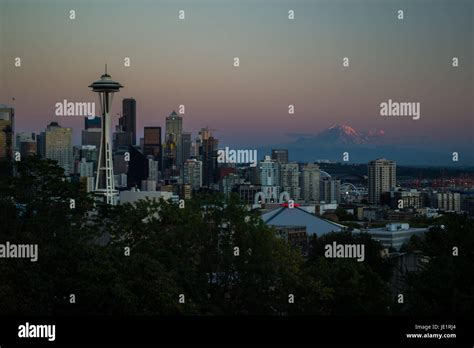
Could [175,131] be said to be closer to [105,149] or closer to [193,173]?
[193,173]

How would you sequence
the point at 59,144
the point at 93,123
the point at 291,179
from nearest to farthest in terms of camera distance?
the point at 93,123, the point at 59,144, the point at 291,179

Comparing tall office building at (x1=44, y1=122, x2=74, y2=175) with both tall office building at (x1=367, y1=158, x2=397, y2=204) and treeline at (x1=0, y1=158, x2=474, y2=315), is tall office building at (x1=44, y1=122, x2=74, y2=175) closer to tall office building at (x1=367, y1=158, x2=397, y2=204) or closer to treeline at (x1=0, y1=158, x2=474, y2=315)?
treeline at (x1=0, y1=158, x2=474, y2=315)

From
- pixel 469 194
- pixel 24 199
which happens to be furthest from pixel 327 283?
pixel 24 199

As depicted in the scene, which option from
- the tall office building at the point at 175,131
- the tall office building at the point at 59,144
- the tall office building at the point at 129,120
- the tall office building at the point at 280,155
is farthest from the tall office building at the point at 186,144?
the tall office building at the point at 59,144

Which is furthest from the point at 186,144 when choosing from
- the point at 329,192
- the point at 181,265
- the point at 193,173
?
the point at 329,192

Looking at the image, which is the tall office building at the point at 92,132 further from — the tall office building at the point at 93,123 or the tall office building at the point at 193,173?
the tall office building at the point at 193,173

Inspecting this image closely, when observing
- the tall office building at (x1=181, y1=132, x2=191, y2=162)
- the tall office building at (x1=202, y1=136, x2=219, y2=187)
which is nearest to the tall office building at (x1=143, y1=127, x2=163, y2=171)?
the tall office building at (x1=181, y1=132, x2=191, y2=162)
